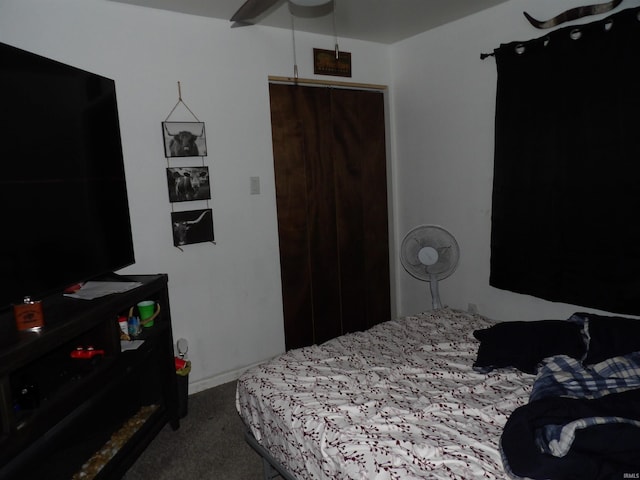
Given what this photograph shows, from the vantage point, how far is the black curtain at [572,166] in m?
2.49

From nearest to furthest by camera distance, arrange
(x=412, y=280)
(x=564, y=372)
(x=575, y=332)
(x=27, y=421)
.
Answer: (x=27, y=421), (x=564, y=372), (x=575, y=332), (x=412, y=280)

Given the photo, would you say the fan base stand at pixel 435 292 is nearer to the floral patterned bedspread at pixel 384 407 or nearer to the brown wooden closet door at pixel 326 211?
the floral patterned bedspread at pixel 384 407

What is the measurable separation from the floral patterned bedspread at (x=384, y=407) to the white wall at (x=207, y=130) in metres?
1.05

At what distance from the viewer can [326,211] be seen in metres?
3.77

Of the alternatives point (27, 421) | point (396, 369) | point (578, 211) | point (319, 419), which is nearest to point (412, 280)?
point (578, 211)

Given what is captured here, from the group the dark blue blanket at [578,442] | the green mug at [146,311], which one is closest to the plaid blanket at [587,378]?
the dark blue blanket at [578,442]

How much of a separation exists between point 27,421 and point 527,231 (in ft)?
9.54

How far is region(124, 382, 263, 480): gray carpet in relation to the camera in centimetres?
233

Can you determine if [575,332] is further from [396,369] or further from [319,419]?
[319,419]

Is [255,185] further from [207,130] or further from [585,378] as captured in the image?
[585,378]

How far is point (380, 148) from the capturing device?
4027 mm

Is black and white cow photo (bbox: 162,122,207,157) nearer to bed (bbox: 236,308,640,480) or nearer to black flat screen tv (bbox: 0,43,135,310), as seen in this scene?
black flat screen tv (bbox: 0,43,135,310)

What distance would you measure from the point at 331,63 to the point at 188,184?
154 cm

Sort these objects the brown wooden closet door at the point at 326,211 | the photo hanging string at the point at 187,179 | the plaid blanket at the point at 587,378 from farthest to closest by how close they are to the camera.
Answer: the brown wooden closet door at the point at 326,211 → the photo hanging string at the point at 187,179 → the plaid blanket at the point at 587,378
